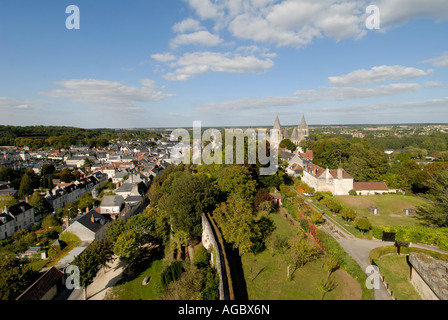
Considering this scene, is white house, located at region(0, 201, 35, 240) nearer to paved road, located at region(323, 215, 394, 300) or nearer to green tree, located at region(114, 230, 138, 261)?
green tree, located at region(114, 230, 138, 261)

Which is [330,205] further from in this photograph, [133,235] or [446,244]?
[133,235]

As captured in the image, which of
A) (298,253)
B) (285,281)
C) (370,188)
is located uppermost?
(370,188)

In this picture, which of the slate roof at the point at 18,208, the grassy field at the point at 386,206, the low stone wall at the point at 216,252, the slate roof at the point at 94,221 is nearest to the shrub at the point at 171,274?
the low stone wall at the point at 216,252

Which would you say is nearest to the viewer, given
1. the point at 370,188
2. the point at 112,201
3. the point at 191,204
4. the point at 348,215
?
the point at 191,204

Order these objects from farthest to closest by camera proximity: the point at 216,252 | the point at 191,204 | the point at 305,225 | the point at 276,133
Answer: the point at 276,133, the point at 305,225, the point at 191,204, the point at 216,252

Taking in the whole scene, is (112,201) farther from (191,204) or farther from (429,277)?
(429,277)

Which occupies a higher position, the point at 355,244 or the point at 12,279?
the point at 355,244

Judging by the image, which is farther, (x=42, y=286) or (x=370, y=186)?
(x=370, y=186)

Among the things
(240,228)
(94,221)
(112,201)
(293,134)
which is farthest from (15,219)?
(293,134)
